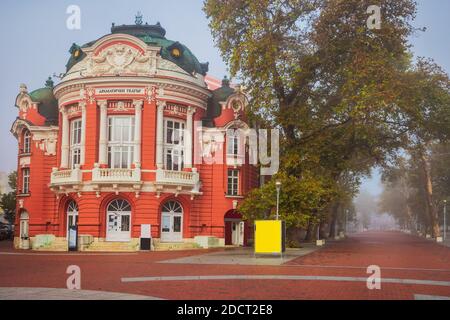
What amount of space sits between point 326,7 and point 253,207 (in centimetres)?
1364

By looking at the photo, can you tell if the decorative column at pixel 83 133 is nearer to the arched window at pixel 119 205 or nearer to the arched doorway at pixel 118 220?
the arched window at pixel 119 205

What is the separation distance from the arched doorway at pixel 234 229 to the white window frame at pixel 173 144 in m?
6.34

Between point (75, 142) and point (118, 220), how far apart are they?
7.19 meters

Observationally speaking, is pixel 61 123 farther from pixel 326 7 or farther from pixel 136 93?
pixel 326 7

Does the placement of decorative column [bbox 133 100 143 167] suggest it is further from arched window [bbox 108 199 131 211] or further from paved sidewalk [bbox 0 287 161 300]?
paved sidewalk [bbox 0 287 161 300]

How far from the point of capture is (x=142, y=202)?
40.8 metres

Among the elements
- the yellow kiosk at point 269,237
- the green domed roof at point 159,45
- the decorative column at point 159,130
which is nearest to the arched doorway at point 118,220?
the decorative column at point 159,130

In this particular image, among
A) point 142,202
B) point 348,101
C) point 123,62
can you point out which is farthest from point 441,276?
point 123,62

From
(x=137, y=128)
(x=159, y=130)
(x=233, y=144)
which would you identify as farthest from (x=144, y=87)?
(x=233, y=144)

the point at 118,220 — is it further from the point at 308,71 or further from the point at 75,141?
the point at 308,71

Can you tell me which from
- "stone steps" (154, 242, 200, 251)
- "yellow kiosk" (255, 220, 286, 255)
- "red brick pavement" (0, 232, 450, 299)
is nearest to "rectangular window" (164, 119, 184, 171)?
"stone steps" (154, 242, 200, 251)

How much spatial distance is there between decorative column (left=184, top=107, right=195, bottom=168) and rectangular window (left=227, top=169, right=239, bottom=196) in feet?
13.1

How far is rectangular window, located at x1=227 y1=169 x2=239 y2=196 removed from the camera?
4569cm

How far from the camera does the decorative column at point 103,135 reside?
Answer: 41.1m
